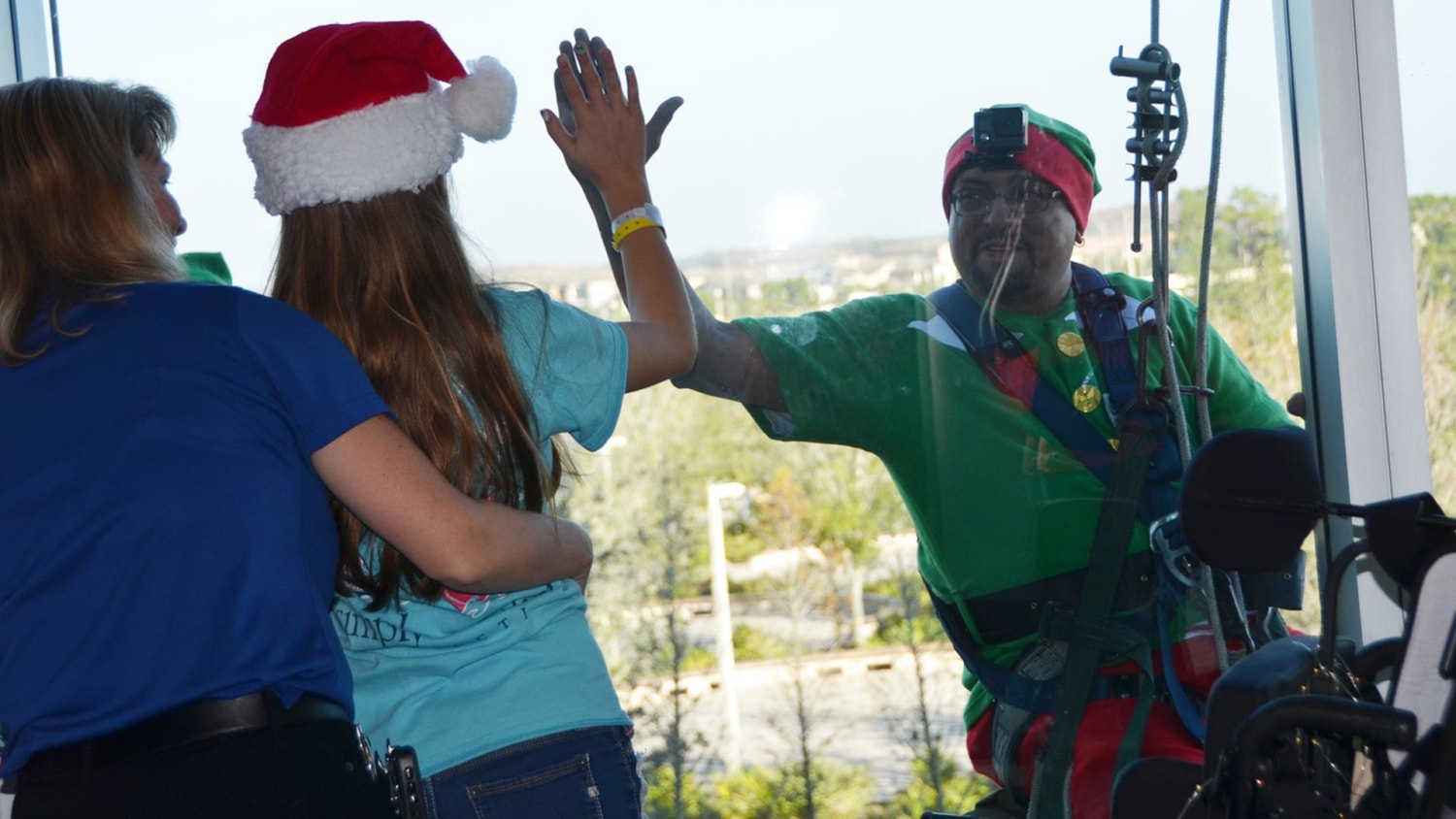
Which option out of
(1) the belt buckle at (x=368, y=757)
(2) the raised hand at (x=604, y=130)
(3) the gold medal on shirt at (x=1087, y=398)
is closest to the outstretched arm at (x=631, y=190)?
(2) the raised hand at (x=604, y=130)

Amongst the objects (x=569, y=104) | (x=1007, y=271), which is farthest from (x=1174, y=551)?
(x=569, y=104)

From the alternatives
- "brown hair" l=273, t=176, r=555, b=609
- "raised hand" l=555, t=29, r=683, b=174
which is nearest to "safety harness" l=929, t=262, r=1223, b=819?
"raised hand" l=555, t=29, r=683, b=174

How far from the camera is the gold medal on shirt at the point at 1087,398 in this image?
1855 mm

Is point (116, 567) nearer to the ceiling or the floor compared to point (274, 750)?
nearer to the ceiling

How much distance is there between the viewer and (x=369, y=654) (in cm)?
132

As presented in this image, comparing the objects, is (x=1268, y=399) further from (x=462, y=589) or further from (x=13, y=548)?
(x=13, y=548)

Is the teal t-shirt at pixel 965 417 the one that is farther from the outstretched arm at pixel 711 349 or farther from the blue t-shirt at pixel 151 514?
the blue t-shirt at pixel 151 514

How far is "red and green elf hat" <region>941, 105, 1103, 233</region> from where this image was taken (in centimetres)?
185

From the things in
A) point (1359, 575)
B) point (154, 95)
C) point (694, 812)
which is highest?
point (154, 95)

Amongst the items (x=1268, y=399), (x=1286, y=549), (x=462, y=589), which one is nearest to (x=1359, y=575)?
(x=1268, y=399)

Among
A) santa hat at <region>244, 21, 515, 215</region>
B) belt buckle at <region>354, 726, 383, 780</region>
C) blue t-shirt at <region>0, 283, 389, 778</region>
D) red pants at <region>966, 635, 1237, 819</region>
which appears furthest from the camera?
red pants at <region>966, 635, 1237, 819</region>

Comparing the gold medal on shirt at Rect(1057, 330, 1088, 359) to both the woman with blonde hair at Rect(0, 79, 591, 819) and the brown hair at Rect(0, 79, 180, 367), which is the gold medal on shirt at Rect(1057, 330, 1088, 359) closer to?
the woman with blonde hair at Rect(0, 79, 591, 819)

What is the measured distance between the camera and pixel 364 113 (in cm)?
128

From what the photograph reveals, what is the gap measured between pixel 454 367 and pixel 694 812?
109cm
